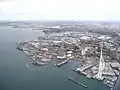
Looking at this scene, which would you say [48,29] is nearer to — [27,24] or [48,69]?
[27,24]

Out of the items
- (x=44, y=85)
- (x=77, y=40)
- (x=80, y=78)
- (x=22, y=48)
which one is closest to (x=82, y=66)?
(x=80, y=78)

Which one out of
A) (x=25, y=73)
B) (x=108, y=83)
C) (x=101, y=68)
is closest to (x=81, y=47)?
(x=101, y=68)

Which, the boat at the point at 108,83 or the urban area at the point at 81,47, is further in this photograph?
the urban area at the point at 81,47
